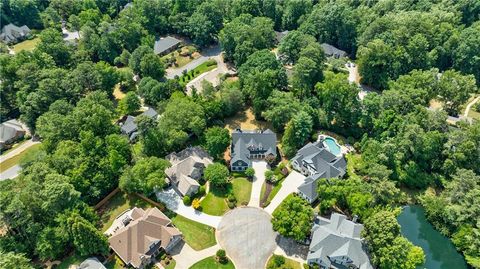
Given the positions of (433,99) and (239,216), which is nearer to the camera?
(239,216)

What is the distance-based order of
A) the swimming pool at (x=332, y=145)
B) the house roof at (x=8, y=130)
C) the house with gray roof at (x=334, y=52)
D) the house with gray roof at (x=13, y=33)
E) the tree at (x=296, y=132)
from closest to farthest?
the tree at (x=296, y=132) < the swimming pool at (x=332, y=145) < the house roof at (x=8, y=130) < the house with gray roof at (x=334, y=52) < the house with gray roof at (x=13, y=33)

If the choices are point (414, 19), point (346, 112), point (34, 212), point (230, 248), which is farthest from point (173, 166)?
point (414, 19)

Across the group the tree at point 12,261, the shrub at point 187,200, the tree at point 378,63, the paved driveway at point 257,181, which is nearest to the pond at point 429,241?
the paved driveway at point 257,181

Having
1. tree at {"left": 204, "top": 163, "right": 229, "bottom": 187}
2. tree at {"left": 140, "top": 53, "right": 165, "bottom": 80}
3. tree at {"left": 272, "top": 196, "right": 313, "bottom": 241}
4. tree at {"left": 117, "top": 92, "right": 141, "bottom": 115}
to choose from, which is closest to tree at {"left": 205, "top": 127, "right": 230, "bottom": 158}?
tree at {"left": 204, "top": 163, "right": 229, "bottom": 187}

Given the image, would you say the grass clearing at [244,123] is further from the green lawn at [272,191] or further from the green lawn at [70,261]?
the green lawn at [70,261]

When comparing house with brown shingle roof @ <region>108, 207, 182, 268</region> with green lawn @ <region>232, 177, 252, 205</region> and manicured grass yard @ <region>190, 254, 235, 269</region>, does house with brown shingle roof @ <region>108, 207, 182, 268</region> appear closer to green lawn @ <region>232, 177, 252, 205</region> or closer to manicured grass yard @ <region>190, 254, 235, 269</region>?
manicured grass yard @ <region>190, 254, 235, 269</region>

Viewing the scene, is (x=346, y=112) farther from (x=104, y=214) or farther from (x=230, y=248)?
(x=104, y=214)

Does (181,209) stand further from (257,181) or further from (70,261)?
(70,261)

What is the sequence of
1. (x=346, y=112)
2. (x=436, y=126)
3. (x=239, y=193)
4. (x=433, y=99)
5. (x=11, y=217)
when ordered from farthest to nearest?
(x=433, y=99), (x=346, y=112), (x=436, y=126), (x=239, y=193), (x=11, y=217)
